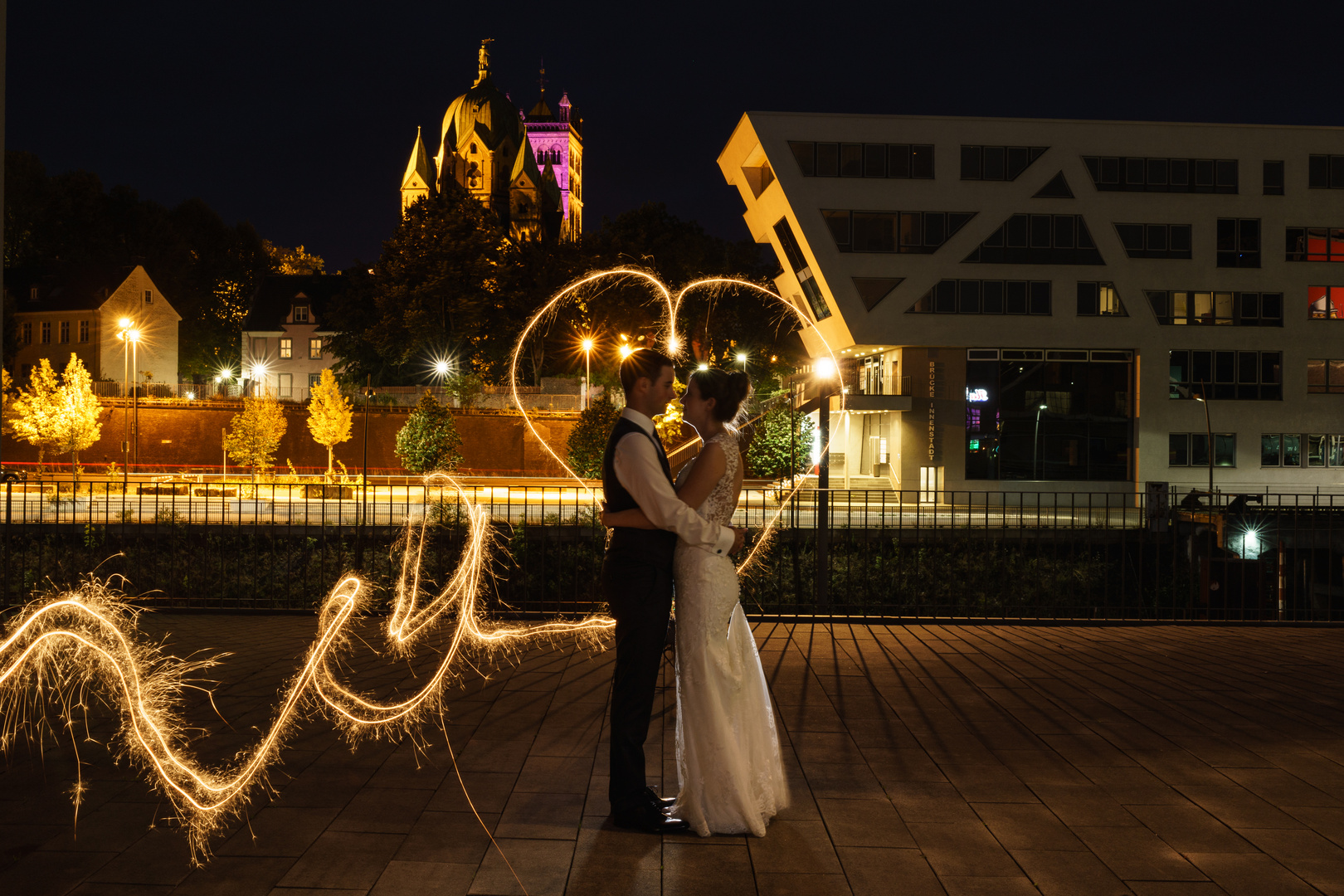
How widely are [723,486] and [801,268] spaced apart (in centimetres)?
3650

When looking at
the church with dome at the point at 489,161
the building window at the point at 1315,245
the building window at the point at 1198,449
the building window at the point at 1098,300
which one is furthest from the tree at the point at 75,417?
the church with dome at the point at 489,161

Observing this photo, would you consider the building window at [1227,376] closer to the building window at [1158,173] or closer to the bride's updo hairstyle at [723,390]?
the building window at [1158,173]

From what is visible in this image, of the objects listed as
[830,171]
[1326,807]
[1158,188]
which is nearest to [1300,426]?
[1158,188]

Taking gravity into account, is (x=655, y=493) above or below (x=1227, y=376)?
below

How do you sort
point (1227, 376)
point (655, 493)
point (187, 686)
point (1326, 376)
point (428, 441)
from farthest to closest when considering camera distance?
point (428, 441) < point (1326, 376) < point (1227, 376) < point (187, 686) < point (655, 493)

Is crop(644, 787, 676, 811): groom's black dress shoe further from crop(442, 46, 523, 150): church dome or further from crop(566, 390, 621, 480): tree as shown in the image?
crop(442, 46, 523, 150): church dome

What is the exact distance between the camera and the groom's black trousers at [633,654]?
433cm

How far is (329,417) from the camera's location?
141 ft

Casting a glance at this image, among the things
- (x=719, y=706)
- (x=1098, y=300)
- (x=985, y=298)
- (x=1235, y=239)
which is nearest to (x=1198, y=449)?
(x=1098, y=300)

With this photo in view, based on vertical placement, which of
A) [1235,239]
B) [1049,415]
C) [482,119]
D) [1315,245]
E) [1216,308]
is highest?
[482,119]

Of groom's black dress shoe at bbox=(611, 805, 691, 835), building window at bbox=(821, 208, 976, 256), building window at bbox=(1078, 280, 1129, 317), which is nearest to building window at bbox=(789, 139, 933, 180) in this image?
building window at bbox=(821, 208, 976, 256)

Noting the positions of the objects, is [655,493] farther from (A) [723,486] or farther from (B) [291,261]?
(B) [291,261]

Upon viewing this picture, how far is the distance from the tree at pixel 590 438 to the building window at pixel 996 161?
1561cm

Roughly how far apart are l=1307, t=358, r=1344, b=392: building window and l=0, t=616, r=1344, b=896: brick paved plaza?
119 ft
